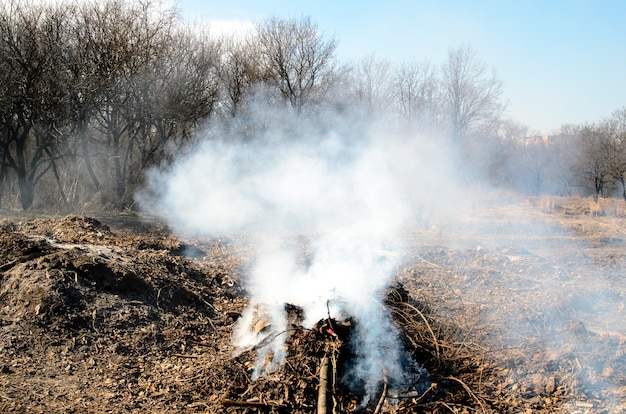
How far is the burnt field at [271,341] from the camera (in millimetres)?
4535

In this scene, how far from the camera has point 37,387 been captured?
4.52m

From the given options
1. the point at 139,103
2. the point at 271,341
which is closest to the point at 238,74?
the point at 139,103

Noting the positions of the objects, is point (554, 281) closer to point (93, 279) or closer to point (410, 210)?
point (410, 210)

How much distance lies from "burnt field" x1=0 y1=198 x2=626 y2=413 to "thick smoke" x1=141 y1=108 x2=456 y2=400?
0.28 m

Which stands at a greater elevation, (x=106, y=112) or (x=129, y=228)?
(x=106, y=112)

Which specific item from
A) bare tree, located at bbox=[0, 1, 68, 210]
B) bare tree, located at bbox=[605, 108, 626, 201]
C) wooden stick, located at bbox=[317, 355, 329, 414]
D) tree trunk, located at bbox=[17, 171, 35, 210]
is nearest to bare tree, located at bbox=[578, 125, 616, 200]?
bare tree, located at bbox=[605, 108, 626, 201]

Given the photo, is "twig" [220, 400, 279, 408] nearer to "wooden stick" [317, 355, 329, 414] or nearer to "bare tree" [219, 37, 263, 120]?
"wooden stick" [317, 355, 329, 414]

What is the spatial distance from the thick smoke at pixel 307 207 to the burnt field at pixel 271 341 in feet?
0.92

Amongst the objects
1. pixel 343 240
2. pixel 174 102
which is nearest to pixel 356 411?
pixel 343 240

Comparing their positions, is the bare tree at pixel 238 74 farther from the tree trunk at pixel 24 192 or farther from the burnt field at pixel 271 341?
the burnt field at pixel 271 341

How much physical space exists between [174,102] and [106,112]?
2.31m

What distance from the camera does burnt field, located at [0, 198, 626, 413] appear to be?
14.9 feet

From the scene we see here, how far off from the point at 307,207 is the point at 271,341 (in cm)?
773

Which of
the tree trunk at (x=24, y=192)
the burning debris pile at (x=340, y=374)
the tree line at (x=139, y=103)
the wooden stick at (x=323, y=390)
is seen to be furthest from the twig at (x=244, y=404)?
the tree trunk at (x=24, y=192)
